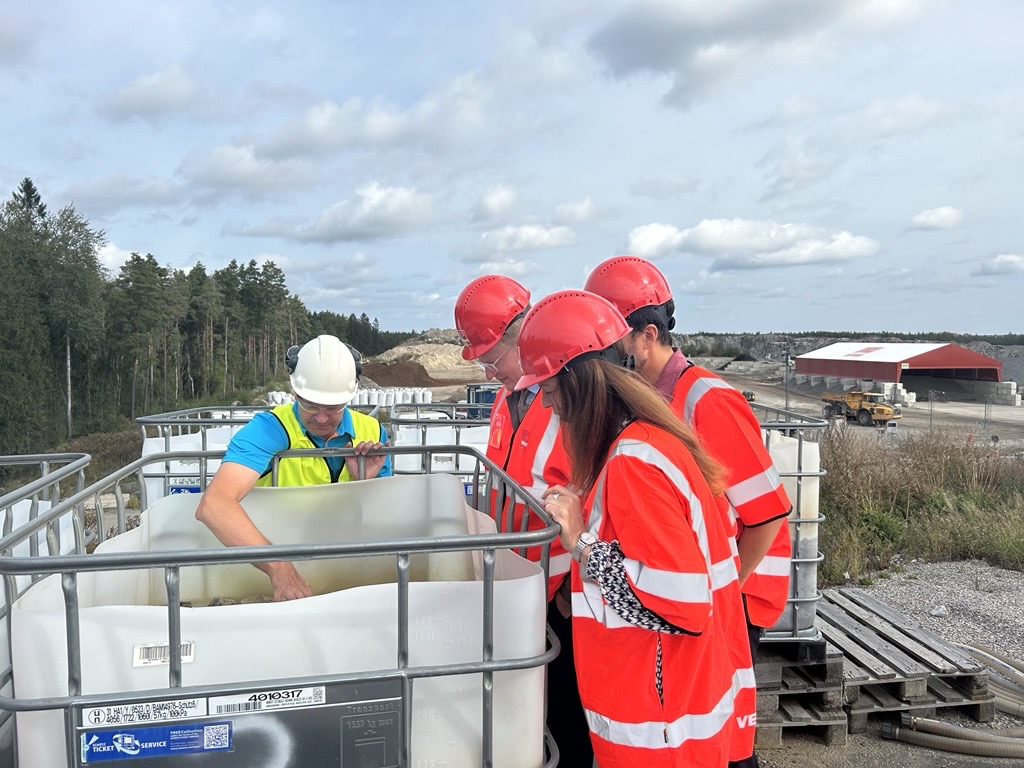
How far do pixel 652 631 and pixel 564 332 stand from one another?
796 millimetres

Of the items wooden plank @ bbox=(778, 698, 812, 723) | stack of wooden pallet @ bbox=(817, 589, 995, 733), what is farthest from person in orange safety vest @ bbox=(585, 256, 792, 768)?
stack of wooden pallet @ bbox=(817, 589, 995, 733)

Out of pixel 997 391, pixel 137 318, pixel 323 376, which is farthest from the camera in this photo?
pixel 137 318

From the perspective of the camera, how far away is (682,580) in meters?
1.86

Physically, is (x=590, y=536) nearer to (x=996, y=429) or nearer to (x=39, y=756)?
(x=39, y=756)

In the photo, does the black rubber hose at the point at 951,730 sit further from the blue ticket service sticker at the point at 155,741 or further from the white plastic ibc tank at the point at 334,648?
the blue ticket service sticker at the point at 155,741

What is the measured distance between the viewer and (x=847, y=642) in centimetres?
503

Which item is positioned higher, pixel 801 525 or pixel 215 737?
pixel 215 737

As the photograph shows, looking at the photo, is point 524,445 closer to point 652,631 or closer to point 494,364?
point 494,364

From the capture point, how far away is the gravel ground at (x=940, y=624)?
4.43m

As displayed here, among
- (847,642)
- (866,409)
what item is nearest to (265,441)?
(847,642)

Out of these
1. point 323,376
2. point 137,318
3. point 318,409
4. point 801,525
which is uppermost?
point 137,318

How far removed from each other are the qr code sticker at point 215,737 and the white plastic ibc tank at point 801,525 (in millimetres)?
3388

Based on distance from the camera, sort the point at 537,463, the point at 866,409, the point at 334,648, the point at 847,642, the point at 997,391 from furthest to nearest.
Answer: the point at 997,391 < the point at 866,409 < the point at 847,642 < the point at 537,463 < the point at 334,648

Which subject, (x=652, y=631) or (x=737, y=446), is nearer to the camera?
(x=652, y=631)
